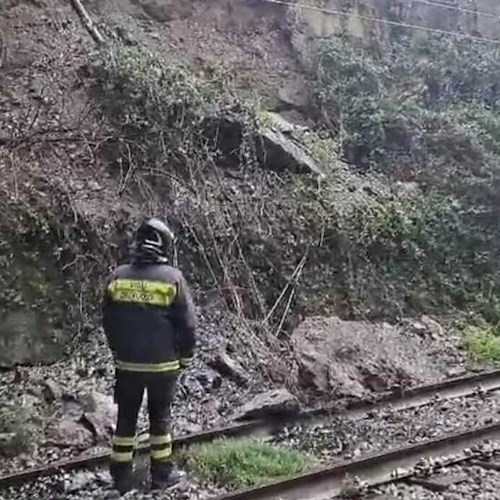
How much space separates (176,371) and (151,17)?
940 cm

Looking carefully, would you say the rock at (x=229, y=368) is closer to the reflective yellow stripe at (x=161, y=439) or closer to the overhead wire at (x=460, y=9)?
the reflective yellow stripe at (x=161, y=439)

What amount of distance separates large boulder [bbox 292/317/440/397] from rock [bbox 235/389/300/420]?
2.20ft

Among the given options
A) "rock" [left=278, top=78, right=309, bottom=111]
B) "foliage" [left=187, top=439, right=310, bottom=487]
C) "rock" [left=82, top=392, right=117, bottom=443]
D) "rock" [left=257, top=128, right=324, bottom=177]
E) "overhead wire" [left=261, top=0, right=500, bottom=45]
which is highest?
"overhead wire" [left=261, top=0, right=500, bottom=45]

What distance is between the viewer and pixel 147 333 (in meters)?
6.29

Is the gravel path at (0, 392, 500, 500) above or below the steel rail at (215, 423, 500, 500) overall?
below

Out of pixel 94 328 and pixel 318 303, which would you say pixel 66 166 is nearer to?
pixel 94 328

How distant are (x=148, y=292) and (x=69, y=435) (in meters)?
2.24

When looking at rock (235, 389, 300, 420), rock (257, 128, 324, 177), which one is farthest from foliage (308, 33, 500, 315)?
rock (235, 389, 300, 420)

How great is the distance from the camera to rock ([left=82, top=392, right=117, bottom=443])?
26.1 ft

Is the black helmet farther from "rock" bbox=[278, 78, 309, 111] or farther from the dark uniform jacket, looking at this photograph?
"rock" bbox=[278, 78, 309, 111]

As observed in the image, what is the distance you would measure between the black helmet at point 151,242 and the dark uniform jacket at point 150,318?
0.07 m

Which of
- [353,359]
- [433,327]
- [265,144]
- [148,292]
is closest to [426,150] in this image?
[265,144]

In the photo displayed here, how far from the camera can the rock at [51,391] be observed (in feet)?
27.9

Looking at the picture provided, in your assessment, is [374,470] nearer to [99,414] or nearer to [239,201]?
[99,414]
